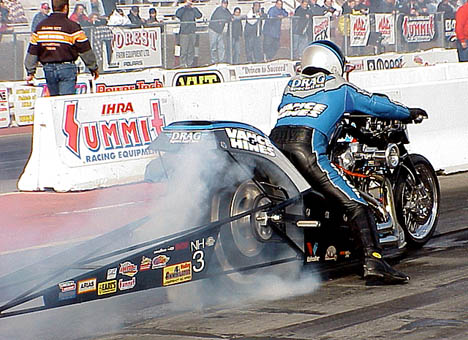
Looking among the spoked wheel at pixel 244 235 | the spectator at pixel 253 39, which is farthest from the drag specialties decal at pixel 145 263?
the spectator at pixel 253 39

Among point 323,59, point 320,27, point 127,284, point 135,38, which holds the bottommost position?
point 320,27

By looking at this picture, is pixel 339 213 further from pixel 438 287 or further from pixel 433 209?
pixel 433 209

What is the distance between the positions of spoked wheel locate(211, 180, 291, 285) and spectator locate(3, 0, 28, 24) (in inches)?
727

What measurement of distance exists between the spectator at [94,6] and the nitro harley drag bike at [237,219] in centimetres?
1825

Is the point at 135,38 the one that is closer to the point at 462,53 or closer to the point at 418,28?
the point at 462,53

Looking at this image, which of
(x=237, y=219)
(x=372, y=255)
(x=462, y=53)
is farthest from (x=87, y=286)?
(x=462, y=53)

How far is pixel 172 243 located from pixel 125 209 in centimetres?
454

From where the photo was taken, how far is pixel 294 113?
7.28m

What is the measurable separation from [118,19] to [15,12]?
2.72m

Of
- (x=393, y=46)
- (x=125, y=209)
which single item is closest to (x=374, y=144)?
(x=125, y=209)

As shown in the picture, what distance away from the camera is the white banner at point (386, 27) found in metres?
28.2

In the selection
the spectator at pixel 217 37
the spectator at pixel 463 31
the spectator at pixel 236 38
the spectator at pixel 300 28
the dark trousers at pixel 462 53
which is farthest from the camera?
the spectator at pixel 300 28

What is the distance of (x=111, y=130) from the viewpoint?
12.2m

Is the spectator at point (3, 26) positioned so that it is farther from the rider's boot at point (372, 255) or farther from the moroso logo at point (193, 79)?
the rider's boot at point (372, 255)
